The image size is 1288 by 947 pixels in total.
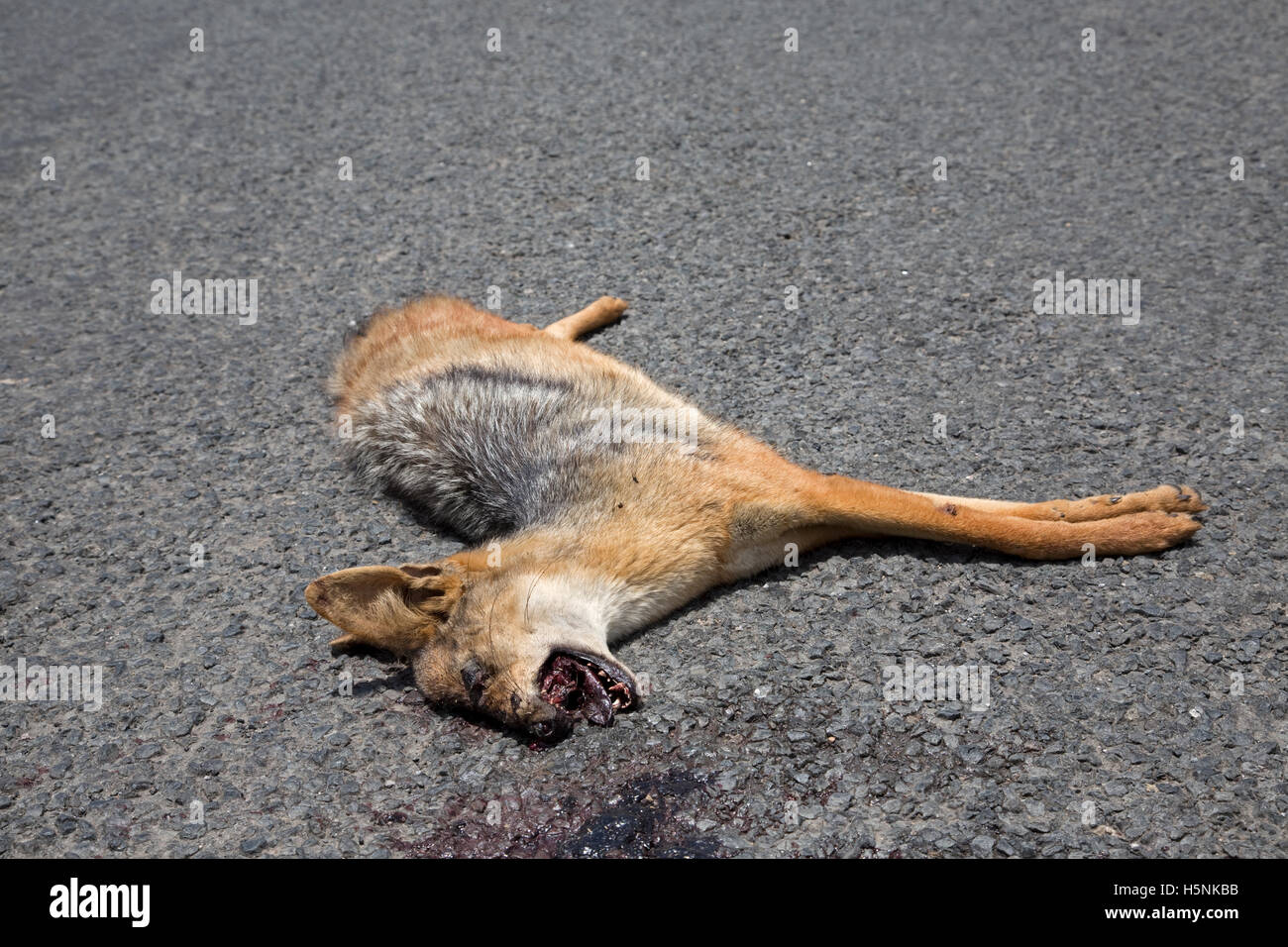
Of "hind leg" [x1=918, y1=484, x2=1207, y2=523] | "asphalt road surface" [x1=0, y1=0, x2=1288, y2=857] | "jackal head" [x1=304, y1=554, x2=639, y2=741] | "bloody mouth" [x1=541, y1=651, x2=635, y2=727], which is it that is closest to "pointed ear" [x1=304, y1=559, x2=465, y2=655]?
"jackal head" [x1=304, y1=554, x2=639, y2=741]

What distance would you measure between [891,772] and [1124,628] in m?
1.17

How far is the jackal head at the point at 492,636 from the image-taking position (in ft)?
12.6

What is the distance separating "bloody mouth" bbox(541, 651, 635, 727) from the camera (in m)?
3.88

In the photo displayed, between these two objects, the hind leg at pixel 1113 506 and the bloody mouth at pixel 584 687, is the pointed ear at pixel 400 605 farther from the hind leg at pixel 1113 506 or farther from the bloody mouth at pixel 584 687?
the hind leg at pixel 1113 506

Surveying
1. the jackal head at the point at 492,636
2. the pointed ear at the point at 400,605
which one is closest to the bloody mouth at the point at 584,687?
the jackal head at the point at 492,636

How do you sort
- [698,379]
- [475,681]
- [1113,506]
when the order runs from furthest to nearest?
[698,379] → [1113,506] → [475,681]

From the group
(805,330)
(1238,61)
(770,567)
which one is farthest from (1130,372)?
(1238,61)

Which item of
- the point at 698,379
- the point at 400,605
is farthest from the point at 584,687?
the point at 698,379

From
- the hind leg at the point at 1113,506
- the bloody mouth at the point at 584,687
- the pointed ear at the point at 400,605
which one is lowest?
the bloody mouth at the point at 584,687

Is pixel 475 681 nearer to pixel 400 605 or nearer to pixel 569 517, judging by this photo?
pixel 400 605

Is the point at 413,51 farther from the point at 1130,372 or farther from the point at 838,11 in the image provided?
the point at 1130,372

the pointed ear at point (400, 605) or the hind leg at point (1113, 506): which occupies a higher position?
the hind leg at point (1113, 506)

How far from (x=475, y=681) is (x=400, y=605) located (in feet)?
1.59

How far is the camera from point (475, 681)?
12.7 ft
